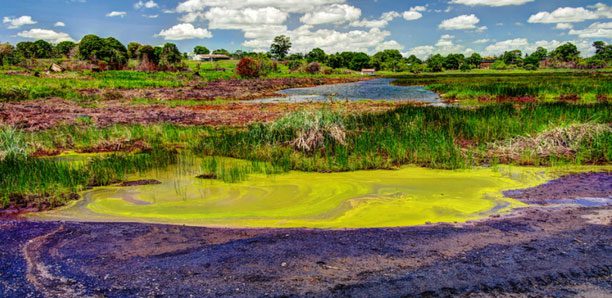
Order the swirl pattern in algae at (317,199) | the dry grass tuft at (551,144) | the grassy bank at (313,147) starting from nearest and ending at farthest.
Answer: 1. the swirl pattern in algae at (317,199)
2. the grassy bank at (313,147)
3. the dry grass tuft at (551,144)

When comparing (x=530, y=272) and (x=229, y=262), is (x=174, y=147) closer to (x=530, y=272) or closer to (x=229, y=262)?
(x=229, y=262)

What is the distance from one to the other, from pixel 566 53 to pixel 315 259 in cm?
14937

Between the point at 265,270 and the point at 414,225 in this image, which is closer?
the point at 265,270

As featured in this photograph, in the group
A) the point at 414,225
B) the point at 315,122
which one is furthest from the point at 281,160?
the point at 414,225

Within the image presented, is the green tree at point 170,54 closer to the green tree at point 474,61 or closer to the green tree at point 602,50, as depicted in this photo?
the green tree at point 474,61

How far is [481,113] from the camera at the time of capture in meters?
13.9

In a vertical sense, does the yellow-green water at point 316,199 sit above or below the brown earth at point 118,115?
below

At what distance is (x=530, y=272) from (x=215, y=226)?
365cm

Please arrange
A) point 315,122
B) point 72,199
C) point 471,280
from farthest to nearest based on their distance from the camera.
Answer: point 315,122
point 72,199
point 471,280

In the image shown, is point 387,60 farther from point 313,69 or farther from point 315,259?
point 315,259

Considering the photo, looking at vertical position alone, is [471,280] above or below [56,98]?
below

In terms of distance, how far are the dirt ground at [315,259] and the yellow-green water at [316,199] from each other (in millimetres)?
474

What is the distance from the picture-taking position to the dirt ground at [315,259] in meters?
3.85

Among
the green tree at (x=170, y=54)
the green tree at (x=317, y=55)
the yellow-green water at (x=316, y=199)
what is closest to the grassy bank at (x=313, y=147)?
the yellow-green water at (x=316, y=199)
